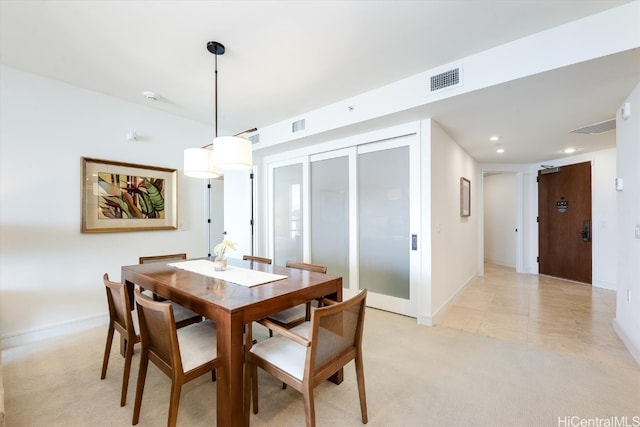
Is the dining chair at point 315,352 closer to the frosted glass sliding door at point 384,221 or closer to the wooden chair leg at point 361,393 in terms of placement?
the wooden chair leg at point 361,393

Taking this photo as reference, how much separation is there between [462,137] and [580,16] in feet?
6.39

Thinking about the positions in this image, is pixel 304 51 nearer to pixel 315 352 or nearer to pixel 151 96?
pixel 151 96

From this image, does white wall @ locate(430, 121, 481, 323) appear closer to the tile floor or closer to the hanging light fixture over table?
the tile floor

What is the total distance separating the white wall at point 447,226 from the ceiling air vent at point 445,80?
0.58 metres

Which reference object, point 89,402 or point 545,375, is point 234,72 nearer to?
point 89,402

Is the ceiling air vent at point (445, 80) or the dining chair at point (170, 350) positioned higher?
the ceiling air vent at point (445, 80)

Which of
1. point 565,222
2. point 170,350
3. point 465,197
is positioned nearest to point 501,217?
point 565,222

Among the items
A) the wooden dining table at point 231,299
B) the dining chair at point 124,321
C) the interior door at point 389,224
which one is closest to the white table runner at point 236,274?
the wooden dining table at point 231,299

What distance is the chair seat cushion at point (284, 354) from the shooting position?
4.83ft

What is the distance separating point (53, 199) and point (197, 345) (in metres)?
2.64

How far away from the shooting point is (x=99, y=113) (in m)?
3.22

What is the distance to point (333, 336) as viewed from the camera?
4.88 feet

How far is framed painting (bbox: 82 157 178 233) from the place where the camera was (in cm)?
314

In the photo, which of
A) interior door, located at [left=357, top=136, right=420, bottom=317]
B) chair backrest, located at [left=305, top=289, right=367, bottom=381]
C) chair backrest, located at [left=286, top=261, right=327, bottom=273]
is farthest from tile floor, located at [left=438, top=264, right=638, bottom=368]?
chair backrest, located at [left=305, top=289, right=367, bottom=381]
